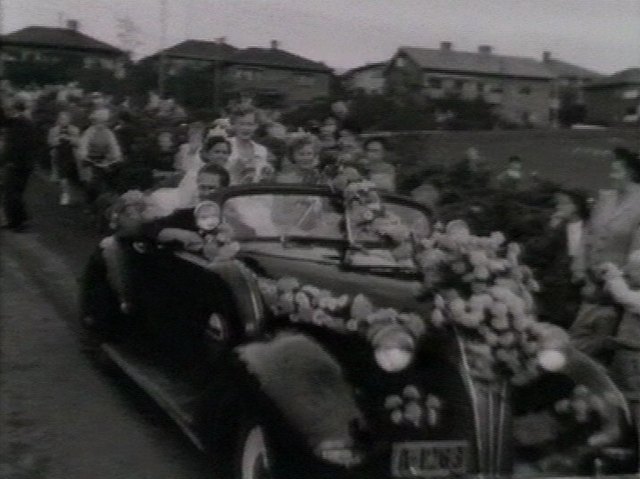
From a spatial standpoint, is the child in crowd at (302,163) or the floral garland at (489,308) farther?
the child in crowd at (302,163)

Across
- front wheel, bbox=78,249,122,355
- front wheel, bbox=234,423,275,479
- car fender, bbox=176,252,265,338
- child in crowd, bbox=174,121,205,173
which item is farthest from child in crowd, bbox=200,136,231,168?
front wheel, bbox=234,423,275,479

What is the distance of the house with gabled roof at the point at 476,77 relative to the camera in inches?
227

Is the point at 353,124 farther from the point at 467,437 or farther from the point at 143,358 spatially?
the point at 467,437

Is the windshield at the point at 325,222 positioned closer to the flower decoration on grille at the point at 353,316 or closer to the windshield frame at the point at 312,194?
the windshield frame at the point at 312,194

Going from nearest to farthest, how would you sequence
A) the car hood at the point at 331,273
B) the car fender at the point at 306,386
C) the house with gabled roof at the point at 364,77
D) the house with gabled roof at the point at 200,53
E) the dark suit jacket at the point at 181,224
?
the car fender at the point at 306,386, the car hood at the point at 331,273, the dark suit jacket at the point at 181,224, the house with gabled roof at the point at 364,77, the house with gabled roof at the point at 200,53

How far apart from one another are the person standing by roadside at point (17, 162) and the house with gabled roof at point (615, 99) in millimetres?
6779

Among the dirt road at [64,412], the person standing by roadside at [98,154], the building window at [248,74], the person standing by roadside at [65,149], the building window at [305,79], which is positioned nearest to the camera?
the dirt road at [64,412]

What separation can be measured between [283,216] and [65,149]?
7.85 m

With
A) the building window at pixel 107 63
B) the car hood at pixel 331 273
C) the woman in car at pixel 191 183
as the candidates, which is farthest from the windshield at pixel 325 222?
the building window at pixel 107 63

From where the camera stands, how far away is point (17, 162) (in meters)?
11.9

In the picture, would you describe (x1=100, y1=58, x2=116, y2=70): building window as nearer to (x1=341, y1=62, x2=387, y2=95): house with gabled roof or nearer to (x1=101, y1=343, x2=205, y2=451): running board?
(x1=341, y1=62, x2=387, y2=95): house with gabled roof

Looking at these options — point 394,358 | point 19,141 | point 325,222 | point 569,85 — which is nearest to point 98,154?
point 19,141

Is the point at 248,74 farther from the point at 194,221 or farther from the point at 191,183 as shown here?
the point at 194,221

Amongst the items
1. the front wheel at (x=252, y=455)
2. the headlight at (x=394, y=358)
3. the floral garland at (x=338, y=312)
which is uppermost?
the floral garland at (x=338, y=312)
